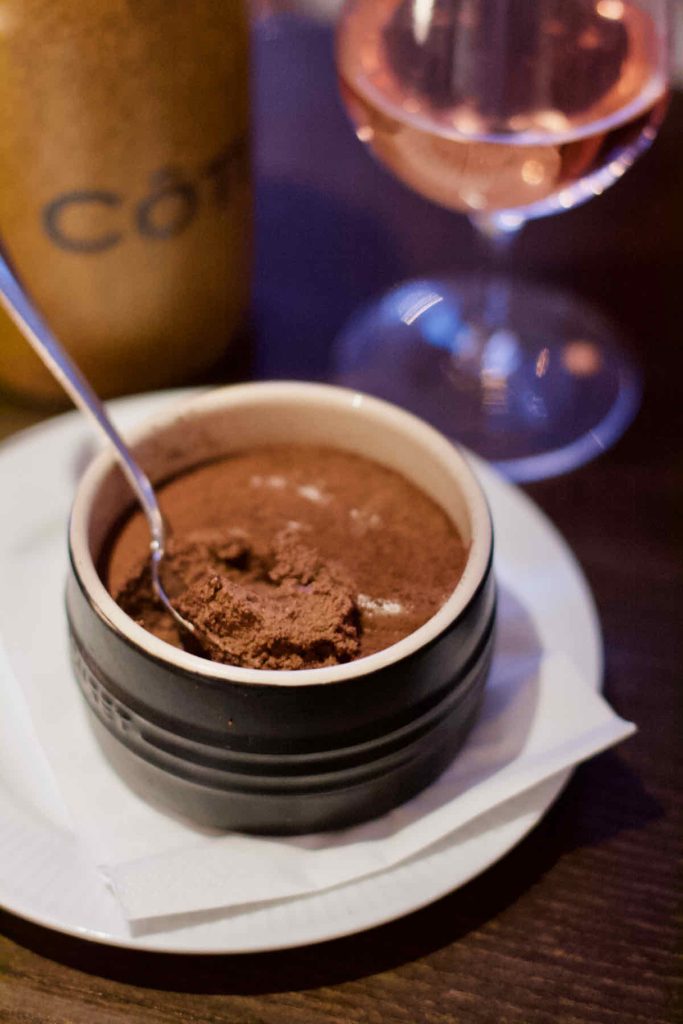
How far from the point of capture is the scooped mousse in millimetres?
639

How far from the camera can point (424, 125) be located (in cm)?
94

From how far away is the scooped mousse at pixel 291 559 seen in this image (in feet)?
2.10

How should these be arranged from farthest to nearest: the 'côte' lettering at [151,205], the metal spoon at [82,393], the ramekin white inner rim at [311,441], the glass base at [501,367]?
the glass base at [501,367]
the 'côte' lettering at [151,205]
the metal spoon at [82,393]
the ramekin white inner rim at [311,441]

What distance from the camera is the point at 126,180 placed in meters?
0.90

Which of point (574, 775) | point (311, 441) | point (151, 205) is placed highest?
point (151, 205)

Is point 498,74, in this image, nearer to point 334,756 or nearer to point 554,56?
point 554,56

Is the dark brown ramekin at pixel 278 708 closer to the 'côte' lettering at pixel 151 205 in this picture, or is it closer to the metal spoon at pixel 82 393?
the metal spoon at pixel 82 393

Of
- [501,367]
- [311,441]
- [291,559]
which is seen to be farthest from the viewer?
[501,367]

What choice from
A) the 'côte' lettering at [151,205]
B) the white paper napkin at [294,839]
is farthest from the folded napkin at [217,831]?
the 'côte' lettering at [151,205]

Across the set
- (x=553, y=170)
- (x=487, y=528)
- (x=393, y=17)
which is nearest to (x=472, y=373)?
(x=553, y=170)

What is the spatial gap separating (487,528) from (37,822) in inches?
13.6

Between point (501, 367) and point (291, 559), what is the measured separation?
0.52 m

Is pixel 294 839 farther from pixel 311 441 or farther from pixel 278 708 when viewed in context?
pixel 311 441

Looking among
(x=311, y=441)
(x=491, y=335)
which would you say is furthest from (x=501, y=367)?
(x=311, y=441)
